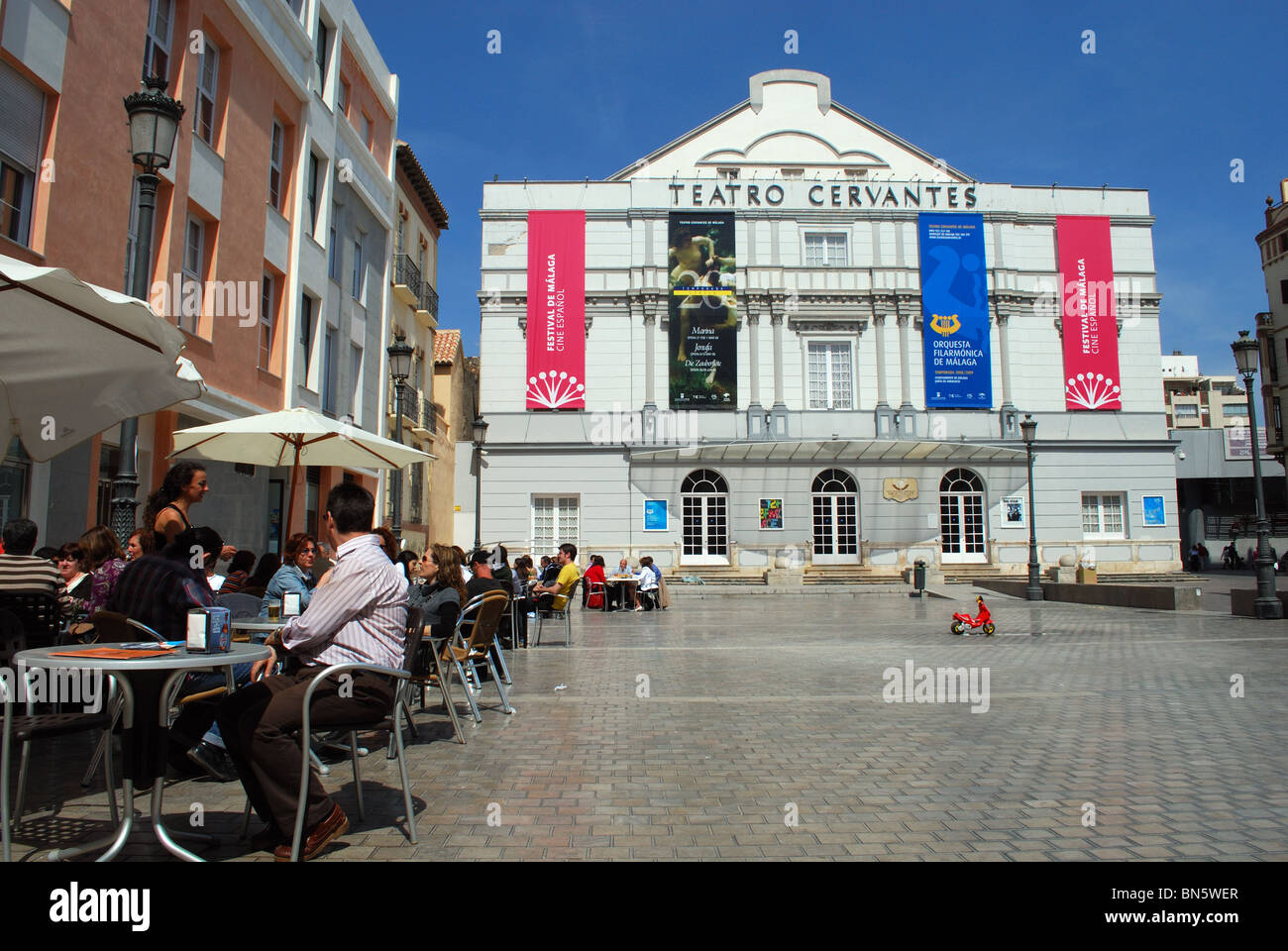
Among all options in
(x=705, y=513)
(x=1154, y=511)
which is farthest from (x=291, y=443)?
(x=1154, y=511)

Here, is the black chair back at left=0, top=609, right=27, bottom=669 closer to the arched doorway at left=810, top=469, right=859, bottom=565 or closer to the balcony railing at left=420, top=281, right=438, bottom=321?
the balcony railing at left=420, top=281, right=438, bottom=321

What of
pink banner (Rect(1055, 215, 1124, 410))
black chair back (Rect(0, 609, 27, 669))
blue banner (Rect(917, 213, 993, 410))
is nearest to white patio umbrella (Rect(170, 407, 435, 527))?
black chair back (Rect(0, 609, 27, 669))

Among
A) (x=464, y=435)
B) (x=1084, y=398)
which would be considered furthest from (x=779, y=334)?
(x=464, y=435)

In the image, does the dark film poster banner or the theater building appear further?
the dark film poster banner

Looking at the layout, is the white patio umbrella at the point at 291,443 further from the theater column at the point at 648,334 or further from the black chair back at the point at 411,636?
the theater column at the point at 648,334

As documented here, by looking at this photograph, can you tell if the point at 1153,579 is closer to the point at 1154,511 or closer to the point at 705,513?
the point at 1154,511

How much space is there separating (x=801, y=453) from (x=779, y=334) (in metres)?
4.40

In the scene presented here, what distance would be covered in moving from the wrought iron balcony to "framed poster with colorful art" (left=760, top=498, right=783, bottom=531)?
13491mm

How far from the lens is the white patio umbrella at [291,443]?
27.9ft

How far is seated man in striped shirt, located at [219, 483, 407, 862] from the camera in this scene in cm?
384

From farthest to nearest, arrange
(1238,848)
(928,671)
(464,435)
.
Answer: (464,435)
(928,671)
(1238,848)

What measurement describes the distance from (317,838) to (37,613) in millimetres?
2342

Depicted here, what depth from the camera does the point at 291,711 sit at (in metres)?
3.87

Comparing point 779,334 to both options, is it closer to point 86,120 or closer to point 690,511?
point 690,511
